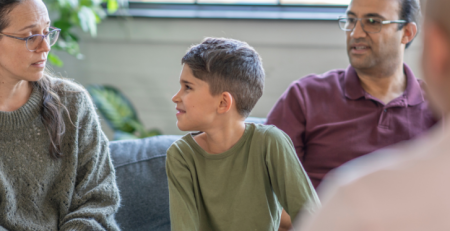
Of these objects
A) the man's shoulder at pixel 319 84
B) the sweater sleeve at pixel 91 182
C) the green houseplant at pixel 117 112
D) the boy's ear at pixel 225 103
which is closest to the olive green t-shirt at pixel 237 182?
the boy's ear at pixel 225 103

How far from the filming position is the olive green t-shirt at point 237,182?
1323 mm

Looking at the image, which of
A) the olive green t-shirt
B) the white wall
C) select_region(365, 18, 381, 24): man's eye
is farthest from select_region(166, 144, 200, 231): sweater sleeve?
the white wall

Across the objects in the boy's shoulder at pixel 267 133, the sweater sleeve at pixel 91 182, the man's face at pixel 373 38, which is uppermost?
the man's face at pixel 373 38

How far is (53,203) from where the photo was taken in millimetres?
1544

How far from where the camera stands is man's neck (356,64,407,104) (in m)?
1.98

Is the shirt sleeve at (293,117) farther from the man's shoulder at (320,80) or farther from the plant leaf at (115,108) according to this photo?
the plant leaf at (115,108)

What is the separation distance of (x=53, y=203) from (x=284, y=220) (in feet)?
2.67

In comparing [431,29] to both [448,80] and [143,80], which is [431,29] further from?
[143,80]

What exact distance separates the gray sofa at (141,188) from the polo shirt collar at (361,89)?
89 centimetres

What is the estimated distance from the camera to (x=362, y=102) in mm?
1953

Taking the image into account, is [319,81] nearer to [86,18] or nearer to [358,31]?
[358,31]

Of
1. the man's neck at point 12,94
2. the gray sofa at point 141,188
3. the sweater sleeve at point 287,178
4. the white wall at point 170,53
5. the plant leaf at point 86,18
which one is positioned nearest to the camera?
the sweater sleeve at point 287,178

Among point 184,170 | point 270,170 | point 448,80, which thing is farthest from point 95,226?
point 448,80

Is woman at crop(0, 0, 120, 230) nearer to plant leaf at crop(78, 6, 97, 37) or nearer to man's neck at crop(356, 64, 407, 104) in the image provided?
man's neck at crop(356, 64, 407, 104)
